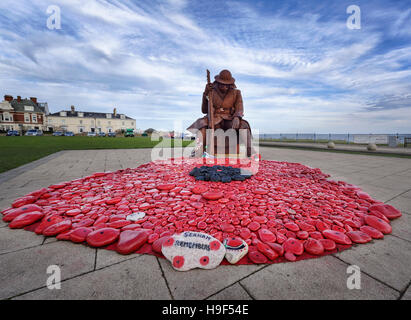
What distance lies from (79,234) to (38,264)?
16.0 inches

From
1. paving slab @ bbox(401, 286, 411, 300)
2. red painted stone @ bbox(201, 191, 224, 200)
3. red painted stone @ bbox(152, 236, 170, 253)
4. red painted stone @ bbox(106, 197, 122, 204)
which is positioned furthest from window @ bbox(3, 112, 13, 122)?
paving slab @ bbox(401, 286, 411, 300)

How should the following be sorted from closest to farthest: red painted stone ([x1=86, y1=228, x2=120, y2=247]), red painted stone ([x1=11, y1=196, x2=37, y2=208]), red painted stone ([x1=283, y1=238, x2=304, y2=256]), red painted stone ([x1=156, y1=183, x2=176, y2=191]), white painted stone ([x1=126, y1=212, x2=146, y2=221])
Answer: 1. red painted stone ([x1=283, y1=238, x2=304, y2=256])
2. red painted stone ([x1=86, y1=228, x2=120, y2=247])
3. white painted stone ([x1=126, y1=212, x2=146, y2=221])
4. red painted stone ([x1=11, y1=196, x2=37, y2=208])
5. red painted stone ([x1=156, y1=183, x2=176, y2=191])

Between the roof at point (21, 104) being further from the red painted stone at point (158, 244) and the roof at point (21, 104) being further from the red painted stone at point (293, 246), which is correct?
the red painted stone at point (293, 246)

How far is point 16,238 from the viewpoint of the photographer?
1.94 metres

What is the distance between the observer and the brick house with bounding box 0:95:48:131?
44.0 metres

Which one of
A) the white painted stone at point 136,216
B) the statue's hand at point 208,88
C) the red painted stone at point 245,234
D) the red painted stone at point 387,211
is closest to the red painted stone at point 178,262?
the red painted stone at point 245,234

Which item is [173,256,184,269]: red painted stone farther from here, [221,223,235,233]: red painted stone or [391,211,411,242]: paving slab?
[391,211,411,242]: paving slab

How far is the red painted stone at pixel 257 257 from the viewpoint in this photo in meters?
1.61

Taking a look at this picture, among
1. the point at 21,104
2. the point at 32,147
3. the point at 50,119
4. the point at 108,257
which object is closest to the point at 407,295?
the point at 108,257

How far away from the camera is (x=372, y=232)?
2043 mm

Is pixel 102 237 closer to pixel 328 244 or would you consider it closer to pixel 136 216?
pixel 136 216

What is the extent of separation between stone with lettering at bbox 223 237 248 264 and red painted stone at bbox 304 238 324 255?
0.58m
